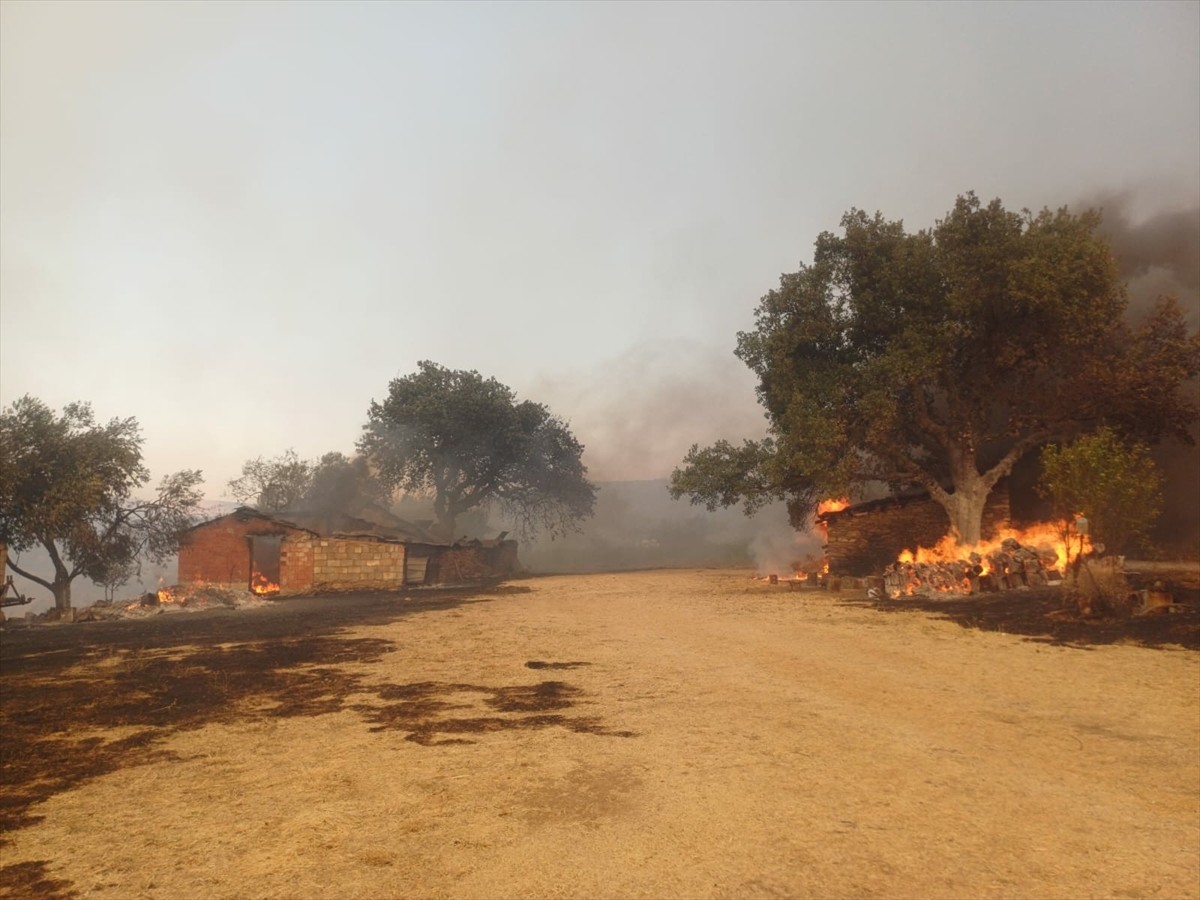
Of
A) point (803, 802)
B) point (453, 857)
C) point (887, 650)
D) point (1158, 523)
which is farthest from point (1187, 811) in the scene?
point (1158, 523)

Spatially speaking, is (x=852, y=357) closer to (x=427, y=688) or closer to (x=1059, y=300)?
(x=1059, y=300)

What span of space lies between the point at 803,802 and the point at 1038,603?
15.0 m

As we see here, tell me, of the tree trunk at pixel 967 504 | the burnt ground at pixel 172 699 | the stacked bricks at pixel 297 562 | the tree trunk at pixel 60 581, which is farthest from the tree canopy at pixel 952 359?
the tree trunk at pixel 60 581

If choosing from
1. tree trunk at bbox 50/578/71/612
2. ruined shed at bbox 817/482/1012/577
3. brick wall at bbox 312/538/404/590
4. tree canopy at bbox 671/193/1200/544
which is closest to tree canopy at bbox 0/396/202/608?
tree trunk at bbox 50/578/71/612

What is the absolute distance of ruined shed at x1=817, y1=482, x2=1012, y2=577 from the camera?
2706 centimetres

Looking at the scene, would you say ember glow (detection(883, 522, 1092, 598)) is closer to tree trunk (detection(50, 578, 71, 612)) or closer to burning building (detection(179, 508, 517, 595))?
burning building (detection(179, 508, 517, 595))

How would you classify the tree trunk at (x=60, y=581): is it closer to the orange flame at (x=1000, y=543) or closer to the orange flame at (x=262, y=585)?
the orange flame at (x=262, y=585)

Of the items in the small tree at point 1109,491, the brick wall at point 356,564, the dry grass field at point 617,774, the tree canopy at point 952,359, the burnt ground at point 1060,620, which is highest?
the tree canopy at point 952,359

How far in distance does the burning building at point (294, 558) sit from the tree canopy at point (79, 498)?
307 centimetres

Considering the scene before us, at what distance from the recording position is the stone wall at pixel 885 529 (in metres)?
27.0

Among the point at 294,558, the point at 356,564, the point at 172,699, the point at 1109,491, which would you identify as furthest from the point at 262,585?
the point at 1109,491

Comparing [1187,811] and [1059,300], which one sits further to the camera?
[1059,300]

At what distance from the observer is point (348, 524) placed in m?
47.3

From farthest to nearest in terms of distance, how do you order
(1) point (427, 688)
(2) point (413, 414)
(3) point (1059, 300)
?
(2) point (413, 414), (3) point (1059, 300), (1) point (427, 688)
